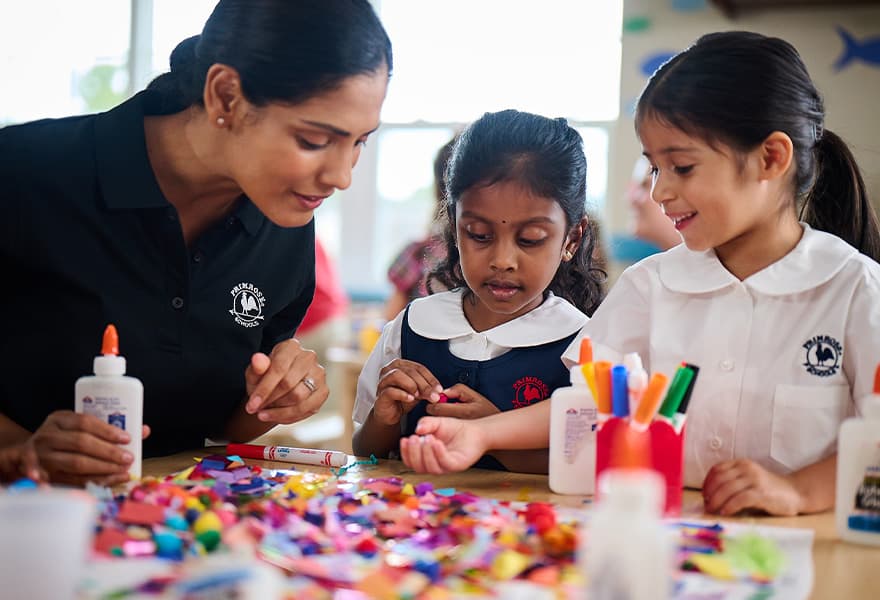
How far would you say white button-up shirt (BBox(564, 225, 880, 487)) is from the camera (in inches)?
45.6

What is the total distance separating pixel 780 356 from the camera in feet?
3.92

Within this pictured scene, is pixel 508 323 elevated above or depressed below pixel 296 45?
below

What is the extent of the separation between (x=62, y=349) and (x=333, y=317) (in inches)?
119

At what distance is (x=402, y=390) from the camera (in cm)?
138

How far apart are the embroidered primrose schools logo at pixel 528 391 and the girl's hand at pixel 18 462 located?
0.73 m

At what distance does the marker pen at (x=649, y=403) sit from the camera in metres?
0.92

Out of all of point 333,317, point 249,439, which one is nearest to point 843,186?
point 249,439

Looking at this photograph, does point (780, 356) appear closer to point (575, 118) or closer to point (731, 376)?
point (731, 376)

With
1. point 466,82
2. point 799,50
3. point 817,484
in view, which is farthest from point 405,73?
point 817,484

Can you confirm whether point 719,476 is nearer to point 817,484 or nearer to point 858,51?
point 817,484

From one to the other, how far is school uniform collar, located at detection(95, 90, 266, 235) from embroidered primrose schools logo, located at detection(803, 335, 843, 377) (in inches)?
33.9

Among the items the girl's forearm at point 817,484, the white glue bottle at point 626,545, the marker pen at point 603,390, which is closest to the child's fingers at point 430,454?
the marker pen at point 603,390

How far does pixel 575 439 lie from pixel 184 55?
77 cm

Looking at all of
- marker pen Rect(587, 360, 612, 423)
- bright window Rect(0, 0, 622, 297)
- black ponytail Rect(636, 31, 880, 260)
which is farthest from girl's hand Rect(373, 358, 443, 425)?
bright window Rect(0, 0, 622, 297)
